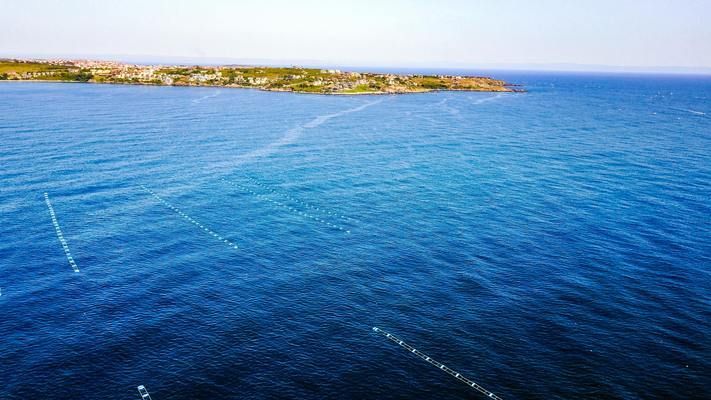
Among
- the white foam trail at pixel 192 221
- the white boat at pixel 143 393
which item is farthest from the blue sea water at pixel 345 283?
the white boat at pixel 143 393

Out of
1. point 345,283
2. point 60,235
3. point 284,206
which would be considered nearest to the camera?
point 345,283

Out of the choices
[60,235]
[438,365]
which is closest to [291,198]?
[60,235]

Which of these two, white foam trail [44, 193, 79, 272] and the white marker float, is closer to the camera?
the white marker float

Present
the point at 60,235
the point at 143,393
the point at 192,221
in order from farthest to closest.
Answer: the point at 192,221 < the point at 60,235 < the point at 143,393

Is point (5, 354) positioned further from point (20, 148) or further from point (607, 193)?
point (607, 193)

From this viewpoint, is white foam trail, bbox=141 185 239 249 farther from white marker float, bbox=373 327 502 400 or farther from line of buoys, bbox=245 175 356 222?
white marker float, bbox=373 327 502 400

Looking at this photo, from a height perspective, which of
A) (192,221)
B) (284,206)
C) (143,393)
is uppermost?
(284,206)

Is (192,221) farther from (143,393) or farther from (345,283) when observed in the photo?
(143,393)

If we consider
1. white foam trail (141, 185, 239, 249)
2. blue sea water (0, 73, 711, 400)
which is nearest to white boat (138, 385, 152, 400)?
blue sea water (0, 73, 711, 400)
